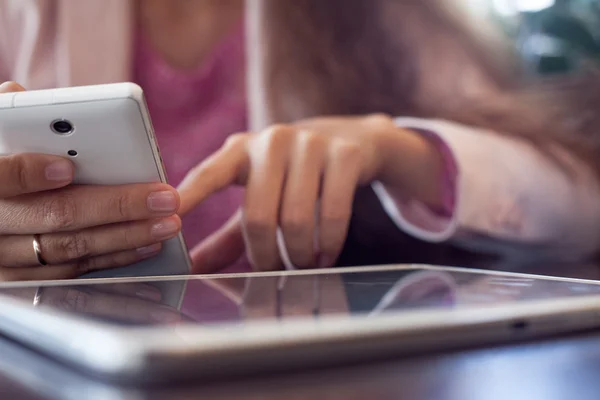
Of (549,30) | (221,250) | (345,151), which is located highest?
(549,30)

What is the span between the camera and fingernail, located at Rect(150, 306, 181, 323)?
168mm

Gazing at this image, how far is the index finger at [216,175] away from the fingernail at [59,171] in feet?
0.42

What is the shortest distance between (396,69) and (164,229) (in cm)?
43

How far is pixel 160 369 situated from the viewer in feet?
0.42

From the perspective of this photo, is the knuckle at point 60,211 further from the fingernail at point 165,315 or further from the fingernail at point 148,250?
the fingernail at point 165,315

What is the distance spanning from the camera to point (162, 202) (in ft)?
1.13

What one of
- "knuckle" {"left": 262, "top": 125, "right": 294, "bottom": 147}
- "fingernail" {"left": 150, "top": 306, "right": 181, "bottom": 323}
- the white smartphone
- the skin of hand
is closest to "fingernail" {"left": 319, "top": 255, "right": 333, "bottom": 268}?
the skin of hand

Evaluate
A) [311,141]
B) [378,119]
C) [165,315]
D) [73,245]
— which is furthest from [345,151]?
[165,315]

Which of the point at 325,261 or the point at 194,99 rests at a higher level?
the point at 194,99

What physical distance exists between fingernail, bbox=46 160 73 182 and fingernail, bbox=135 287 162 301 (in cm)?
11

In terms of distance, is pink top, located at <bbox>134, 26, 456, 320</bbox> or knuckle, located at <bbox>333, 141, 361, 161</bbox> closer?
knuckle, located at <bbox>333, 141, 361, 161</bbox>

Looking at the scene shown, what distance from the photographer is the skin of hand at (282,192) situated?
1.60 ft

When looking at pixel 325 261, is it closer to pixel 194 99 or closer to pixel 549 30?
pixel 194 99

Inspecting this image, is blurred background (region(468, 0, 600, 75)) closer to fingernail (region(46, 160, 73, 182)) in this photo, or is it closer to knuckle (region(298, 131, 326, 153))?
knuckle (region(298, 131, 326, 153))
